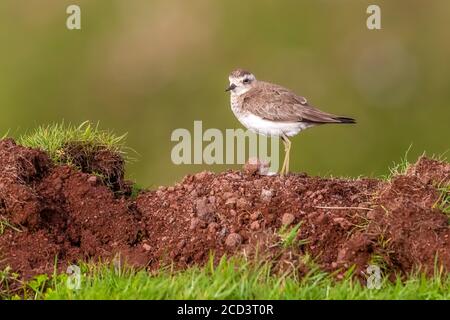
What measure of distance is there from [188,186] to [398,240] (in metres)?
1.97

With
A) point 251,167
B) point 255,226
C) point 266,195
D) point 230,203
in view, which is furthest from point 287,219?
point 251,167

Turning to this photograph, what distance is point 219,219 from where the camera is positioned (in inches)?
338

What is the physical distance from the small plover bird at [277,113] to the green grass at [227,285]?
7.79 ft

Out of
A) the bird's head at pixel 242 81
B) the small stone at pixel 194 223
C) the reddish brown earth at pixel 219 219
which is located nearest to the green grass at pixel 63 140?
the reddish brown earth at pixel 219 219

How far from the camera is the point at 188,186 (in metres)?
9.12

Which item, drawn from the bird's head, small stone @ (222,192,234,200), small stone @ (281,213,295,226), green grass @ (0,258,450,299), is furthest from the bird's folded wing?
green grass @ (0,258,450,299)

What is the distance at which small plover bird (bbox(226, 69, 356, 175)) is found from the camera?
1008cm

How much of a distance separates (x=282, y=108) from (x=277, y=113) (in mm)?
72

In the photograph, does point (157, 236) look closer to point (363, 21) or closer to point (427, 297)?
point (427, 297)

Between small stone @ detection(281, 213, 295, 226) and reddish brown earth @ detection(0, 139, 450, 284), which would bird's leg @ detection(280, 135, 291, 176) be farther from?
small stone @ detection(281, 213, 295, 226)

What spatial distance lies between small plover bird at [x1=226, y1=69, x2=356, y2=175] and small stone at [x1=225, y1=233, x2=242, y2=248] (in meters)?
1.79

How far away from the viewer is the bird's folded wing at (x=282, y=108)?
1007cm

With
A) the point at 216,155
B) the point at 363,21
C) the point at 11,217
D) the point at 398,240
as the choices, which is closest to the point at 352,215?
the point at 398,240

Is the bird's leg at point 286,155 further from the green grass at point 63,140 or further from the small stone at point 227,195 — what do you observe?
the green grass at point 63,140
